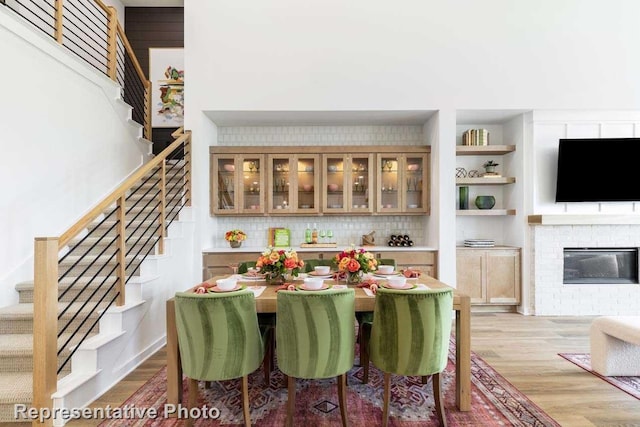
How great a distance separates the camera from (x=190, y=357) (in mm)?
1979

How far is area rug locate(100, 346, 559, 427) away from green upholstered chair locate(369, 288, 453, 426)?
0.82 feet

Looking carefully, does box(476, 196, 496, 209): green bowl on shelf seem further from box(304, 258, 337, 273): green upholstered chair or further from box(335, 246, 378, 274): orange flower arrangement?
box(335, 246, 378, 274): orange flower arrangement

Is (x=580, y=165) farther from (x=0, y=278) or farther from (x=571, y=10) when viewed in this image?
(x=0, y=278)

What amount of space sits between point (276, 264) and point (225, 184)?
2.49 metres

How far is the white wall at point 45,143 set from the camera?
3020mm

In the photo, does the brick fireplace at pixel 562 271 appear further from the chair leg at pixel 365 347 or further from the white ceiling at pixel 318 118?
the chair leg at pixel 365 347

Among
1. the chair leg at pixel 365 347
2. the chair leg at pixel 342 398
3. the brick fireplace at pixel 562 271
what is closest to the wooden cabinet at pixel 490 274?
the brick fireplace at pixel 562 271

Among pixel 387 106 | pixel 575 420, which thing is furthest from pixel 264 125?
pixel 575 420

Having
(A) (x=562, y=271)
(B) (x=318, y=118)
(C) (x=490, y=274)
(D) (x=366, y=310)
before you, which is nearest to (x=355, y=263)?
(D) (x=366, y=310)

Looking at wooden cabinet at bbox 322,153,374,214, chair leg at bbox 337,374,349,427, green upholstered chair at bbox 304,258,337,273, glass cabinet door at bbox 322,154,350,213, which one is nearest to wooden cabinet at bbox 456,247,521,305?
wooden cabinet at bbox 322,153,374,214

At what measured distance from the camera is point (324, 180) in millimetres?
4820

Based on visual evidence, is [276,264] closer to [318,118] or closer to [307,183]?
[307,183]

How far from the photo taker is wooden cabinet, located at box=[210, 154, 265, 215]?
4789mm

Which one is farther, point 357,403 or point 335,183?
point 335,183
